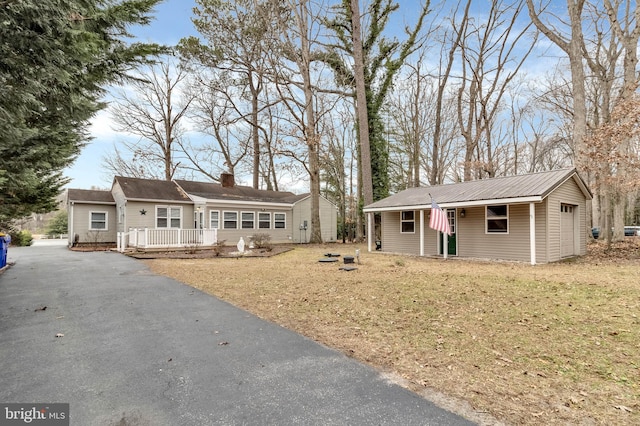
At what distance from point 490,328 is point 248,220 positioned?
17.6 m

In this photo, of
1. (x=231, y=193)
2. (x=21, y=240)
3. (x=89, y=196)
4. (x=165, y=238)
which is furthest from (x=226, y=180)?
(x=21, y=240)

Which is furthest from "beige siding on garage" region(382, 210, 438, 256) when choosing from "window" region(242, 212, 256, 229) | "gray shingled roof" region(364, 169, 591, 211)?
"window" region(242, 212, 256, 229)

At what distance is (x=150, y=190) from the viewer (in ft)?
63.0

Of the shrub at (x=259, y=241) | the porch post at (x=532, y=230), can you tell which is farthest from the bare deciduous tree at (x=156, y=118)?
the porch post at (x=532, y=230)

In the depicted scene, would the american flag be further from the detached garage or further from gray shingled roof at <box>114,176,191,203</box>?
gray shingled roof at <box>114,176,191,203</box>

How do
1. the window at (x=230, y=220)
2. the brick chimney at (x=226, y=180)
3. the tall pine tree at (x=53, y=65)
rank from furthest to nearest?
the brick chimney at (x=226, y=180) → the window at (x=230, y=220) → the tall pine tree at (x=53, y=65)

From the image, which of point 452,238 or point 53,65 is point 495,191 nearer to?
point 452,238

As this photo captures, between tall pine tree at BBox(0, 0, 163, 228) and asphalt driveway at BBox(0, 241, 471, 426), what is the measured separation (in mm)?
2825

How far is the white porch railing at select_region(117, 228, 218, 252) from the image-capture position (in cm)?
1572

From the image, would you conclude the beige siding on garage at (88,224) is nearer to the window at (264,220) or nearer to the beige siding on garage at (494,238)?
the window at (264,220)

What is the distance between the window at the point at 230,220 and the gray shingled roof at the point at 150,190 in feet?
8.29

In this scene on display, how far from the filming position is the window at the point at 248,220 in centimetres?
2028

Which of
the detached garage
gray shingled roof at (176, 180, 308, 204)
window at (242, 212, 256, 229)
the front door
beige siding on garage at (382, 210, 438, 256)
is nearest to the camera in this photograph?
the detached garage

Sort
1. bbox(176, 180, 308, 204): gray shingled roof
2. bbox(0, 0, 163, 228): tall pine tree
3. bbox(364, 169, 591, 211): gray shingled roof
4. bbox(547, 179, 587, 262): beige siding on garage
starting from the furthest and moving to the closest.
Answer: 1. bbox(176, 180, 308, 204): gray shingled roof
2. bbox(547, 179, 587, 262): beige siding on garage
3. bbox(364, 169, 591, 211): gray shingled roof
4. bbox(0, 0, 163, 228): tall pine tree
